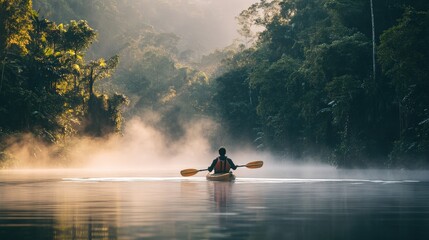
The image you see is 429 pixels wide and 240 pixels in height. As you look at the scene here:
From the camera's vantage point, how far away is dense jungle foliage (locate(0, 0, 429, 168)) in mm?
53469

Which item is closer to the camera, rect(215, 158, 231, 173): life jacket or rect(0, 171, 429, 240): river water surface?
rect(0, 171, 429, 240): river water surface

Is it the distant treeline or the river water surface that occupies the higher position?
the distant treeline

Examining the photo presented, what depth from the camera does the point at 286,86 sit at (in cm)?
8031

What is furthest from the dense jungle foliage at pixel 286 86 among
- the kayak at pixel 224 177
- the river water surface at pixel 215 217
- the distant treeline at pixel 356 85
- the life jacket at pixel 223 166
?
the river water surface at pixel 215 217

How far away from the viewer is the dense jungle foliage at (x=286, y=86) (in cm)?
5347

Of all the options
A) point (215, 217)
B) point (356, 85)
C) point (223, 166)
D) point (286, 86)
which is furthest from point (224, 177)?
point (286, 86)

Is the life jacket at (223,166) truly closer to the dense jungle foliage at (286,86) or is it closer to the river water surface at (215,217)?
the river water surface at (215,217)

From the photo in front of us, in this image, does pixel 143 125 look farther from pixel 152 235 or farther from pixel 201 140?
pixel 152 235

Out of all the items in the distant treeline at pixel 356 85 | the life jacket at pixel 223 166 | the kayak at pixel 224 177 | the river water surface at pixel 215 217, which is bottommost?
the river water surface at pixel 215 217

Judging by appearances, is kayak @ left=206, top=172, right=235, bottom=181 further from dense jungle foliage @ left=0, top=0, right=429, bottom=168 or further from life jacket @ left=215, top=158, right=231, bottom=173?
dense jungle foliage @ left=0, top=0, right=429, bottom=168

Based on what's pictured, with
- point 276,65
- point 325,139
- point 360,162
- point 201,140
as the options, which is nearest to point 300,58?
point 276,65

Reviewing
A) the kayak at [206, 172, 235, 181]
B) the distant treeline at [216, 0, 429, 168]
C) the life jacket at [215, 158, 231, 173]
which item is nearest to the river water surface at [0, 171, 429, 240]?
the kayak at [206, 172, 235, 181]

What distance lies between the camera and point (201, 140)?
138500mm

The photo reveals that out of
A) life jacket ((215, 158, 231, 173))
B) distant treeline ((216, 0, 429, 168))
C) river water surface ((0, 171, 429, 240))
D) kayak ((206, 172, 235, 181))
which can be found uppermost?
distant treeline ((216, 0, 429, 168))
